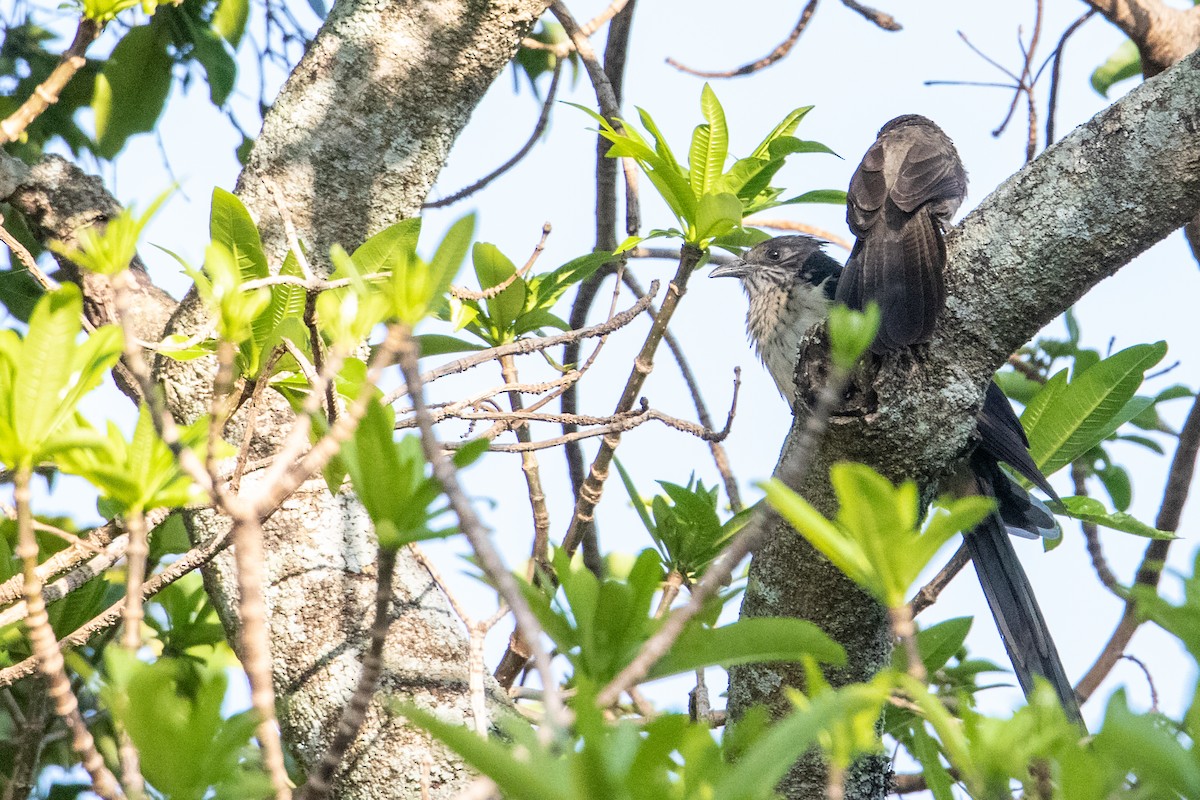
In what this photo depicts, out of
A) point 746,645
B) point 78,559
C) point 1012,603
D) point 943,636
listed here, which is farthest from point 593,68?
point 746,645

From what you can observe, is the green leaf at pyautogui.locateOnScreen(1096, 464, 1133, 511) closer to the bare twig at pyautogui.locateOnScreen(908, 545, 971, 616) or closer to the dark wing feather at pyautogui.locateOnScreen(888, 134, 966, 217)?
the bare twig at pyautogui.locateOnScreen(908, 545, 971, 616)

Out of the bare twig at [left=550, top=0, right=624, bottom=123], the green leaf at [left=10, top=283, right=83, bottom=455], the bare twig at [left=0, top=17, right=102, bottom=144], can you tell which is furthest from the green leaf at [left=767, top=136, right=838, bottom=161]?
the green leaf at [left=10, top=283, right=83, bottom=455]

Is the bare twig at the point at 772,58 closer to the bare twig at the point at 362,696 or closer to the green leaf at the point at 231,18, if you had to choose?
the green leaf at the point at 231,18

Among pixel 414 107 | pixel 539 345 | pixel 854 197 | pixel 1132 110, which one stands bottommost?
pixel 539 345

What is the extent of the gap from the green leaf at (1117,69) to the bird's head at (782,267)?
1.06 m

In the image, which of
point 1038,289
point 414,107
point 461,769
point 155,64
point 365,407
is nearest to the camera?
point 365,407

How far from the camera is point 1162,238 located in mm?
2062

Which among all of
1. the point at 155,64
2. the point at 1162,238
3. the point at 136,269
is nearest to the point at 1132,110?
the point at 1162,238

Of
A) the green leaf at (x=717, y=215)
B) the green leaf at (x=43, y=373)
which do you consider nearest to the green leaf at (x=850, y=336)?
the green leaf at (x=43, y=373)

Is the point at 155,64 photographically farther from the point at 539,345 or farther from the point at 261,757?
the point at 261,757

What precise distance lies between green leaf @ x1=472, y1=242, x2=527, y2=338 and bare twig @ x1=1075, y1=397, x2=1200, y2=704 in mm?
2013

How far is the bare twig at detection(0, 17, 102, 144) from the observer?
200 cm

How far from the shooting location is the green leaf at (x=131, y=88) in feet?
10.3

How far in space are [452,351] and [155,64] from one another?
4.31ft
